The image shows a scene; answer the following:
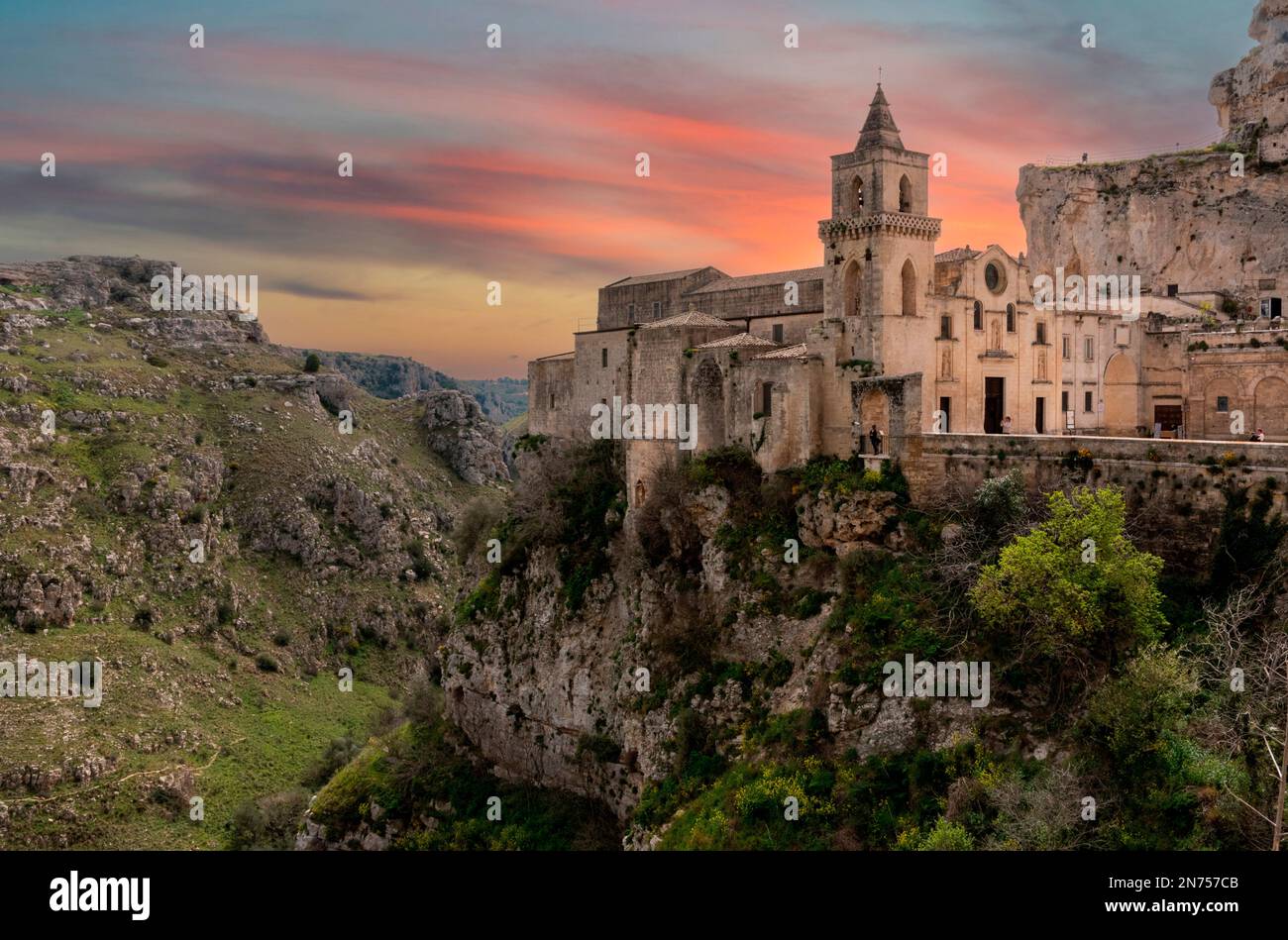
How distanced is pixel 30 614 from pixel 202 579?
46.9 ft

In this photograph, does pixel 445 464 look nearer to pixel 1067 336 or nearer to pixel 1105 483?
pixel 1067 336

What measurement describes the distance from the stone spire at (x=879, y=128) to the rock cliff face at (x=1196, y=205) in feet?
91.5

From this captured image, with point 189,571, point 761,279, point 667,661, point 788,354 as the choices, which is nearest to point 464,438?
point 189,571

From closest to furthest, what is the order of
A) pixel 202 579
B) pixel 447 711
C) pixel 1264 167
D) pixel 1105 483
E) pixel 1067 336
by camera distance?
pixel 1105 483, pixel 1067 336, pixel 447 711, pixel 1264 167, pixel 202 579

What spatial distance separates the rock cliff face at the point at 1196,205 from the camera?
62000 mm

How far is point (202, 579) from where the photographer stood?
8262cm

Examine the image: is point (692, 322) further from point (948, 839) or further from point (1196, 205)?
point (1196, 205)

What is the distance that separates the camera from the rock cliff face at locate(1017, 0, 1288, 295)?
62.0m

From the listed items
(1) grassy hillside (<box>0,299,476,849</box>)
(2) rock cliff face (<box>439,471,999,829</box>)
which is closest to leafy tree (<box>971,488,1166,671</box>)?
(2) rock cliff face (<box>439,471,999,829</box>)

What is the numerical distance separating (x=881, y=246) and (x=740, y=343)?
6242 millimetres

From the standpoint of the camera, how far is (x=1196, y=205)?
6378 cm

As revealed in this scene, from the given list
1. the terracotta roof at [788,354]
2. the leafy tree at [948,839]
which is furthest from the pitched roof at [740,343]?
the leafy tree at [948,839]
